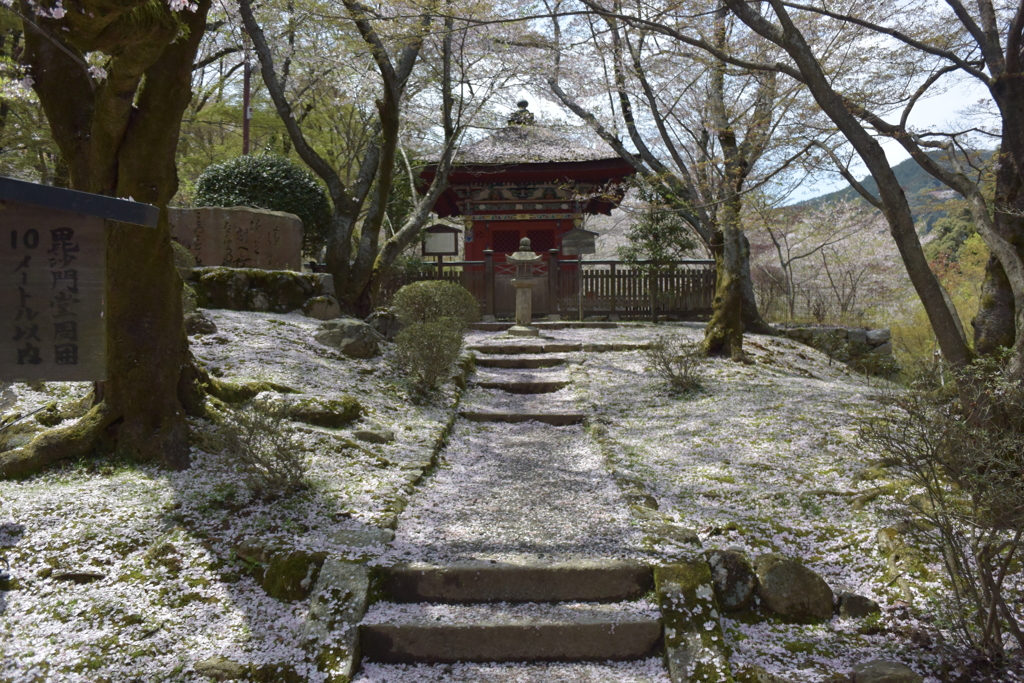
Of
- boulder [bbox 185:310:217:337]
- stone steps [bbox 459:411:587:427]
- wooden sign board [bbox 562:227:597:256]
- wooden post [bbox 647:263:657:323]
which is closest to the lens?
boulder [bbox 185:310:217:337]

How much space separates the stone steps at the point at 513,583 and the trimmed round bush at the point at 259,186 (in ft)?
27.3

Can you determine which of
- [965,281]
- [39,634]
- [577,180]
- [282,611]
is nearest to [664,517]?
[282,611]

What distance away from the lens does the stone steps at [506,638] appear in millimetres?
2994

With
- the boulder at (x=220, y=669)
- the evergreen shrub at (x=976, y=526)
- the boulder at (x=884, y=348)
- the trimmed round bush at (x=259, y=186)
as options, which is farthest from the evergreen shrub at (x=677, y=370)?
the boulder at (x=884, y=348)

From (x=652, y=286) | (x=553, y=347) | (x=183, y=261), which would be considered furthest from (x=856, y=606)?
(x=652, y=286)

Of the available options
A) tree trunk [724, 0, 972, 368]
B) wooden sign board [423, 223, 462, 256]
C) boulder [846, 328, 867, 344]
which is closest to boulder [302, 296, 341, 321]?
wooden sign board [423, 223, 462, 256]

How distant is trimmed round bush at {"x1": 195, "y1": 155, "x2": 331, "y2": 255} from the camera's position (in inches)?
413

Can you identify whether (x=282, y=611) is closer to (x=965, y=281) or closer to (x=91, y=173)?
(x=91, y=173)

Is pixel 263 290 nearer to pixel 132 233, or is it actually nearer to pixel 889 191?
Answer: pixel 132 233

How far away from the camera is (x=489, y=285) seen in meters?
15.2

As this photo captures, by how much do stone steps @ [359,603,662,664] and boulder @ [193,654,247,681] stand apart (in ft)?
1.73

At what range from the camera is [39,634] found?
113 inches

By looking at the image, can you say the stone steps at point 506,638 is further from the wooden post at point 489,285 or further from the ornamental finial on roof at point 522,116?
the ornamental finial on roof at point 522,116

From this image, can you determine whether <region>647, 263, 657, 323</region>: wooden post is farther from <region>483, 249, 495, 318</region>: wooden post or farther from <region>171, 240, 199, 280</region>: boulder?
<region>171, 240, 199, 280</region>: boulder
